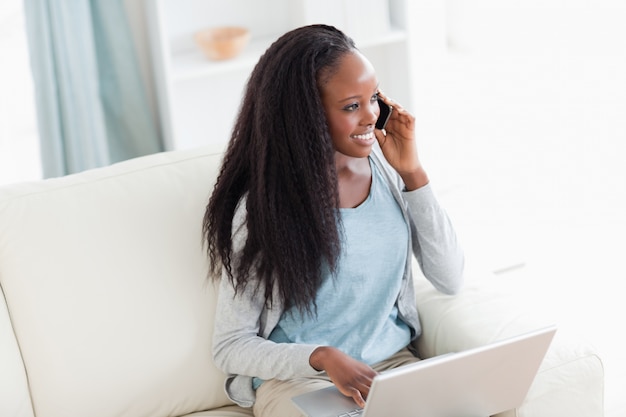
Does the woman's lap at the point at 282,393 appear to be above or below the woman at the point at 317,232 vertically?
below

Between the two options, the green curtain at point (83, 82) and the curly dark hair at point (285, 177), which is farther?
the green curtain at point (83, 82)

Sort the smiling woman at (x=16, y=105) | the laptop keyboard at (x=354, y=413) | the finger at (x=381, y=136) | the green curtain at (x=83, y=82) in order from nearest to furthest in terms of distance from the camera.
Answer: the laptop keyboard at (x=354, y=413) → the finger at (x=381, y=136) → the green curtain at (x=83, y=82) → the smiling woman at (x=16, y=105)

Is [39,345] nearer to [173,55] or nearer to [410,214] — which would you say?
[410,214]

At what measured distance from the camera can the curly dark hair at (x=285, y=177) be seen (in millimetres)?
1547

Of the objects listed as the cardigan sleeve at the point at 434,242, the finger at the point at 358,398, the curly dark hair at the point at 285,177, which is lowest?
the finger at the point at 358,398

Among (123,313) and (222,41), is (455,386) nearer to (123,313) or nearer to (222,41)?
(123,313)

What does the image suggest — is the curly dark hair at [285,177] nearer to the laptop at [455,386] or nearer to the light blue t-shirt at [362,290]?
the light blue t-shirt at [362,290]

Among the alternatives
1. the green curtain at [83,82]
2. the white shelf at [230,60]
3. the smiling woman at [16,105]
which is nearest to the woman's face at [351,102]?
the white shelf at [230,60]

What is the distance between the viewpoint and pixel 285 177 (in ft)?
5.19

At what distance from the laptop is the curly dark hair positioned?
0.21 meters

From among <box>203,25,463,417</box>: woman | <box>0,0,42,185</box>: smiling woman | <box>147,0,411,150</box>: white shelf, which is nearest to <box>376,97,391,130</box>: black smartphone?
→ <box>203,25,463,417</box>: woman

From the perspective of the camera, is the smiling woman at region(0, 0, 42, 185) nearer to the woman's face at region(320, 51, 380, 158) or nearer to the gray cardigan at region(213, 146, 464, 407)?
the gray cardigan at region(213, 146, 464, 407)

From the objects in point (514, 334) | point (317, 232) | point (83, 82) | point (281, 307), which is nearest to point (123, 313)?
point (281, 307)

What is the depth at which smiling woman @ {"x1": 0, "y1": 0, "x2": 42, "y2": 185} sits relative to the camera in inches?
113
